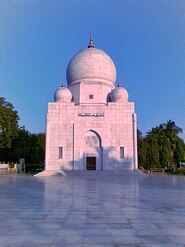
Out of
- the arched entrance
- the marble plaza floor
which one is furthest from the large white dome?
the marble plaza floor

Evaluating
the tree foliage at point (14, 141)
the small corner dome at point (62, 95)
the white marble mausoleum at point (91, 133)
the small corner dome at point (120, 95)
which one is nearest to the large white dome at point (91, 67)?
the small corner dome at point (62, 95)

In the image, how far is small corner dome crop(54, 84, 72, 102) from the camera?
104ft

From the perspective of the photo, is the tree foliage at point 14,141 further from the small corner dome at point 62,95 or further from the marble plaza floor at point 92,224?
the marble plaza floor at point 92,224

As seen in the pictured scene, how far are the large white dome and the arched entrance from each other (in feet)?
25.5

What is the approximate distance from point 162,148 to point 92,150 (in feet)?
39.5

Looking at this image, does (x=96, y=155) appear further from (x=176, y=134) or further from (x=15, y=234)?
(x=15, y=234)

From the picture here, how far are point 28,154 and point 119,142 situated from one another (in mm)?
15144

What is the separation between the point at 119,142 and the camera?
29.8 meters

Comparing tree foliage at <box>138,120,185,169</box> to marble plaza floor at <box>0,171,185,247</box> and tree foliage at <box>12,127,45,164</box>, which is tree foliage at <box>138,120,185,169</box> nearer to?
tree foliage at <box>12,127,45,164</box>

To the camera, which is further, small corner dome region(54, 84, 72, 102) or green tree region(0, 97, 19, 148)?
green tree region(0, 97, 19, 148)

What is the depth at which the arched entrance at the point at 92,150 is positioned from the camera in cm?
2977

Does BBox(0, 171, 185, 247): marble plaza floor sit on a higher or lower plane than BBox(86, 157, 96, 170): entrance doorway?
lower

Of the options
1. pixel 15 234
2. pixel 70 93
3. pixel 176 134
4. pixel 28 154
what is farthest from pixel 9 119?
pixel 15 234

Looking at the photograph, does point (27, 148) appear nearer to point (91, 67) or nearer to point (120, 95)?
point (91, 67)
